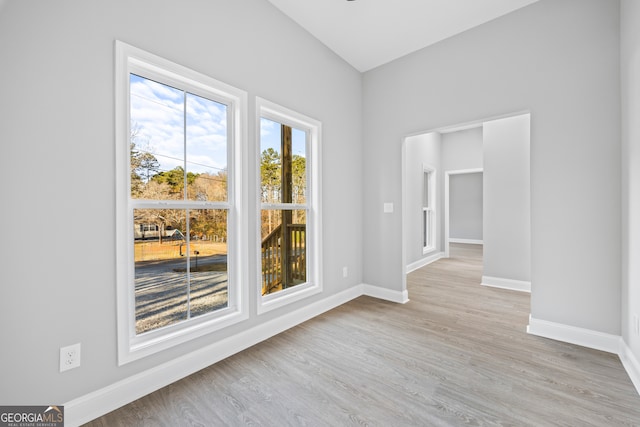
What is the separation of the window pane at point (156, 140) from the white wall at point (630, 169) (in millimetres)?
3227

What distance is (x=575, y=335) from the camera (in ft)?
7.71

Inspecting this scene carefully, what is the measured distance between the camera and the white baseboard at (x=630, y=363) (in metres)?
1.80

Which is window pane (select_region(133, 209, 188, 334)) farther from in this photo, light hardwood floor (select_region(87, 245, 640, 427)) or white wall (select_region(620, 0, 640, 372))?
white wall (select_region(620, 0, 640, 372))

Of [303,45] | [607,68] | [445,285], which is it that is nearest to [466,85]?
[607,68]

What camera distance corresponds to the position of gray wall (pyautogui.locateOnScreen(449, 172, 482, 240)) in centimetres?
912

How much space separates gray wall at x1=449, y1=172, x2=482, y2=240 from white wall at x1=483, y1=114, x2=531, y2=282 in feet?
17.8

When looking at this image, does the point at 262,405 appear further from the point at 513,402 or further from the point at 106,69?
the point at 106,69

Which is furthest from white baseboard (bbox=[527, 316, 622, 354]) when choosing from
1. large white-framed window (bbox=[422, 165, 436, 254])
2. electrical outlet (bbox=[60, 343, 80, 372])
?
large white-framed window (bbox=[422, 165, 436, 254])

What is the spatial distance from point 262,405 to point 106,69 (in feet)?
7.38

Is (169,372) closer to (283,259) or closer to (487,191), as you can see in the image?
(283,259)

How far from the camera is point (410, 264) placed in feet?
17.1

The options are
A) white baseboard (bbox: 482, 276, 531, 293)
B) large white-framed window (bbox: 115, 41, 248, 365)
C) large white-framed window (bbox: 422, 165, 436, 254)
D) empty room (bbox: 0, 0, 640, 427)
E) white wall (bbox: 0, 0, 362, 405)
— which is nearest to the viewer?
white wall (bbox: 0, 0, 362, 405)

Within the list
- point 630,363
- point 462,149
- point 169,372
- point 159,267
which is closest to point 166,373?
point 169,372

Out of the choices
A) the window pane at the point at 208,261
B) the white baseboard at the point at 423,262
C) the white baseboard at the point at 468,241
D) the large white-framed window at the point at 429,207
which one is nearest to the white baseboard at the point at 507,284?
the white baseboard at the point at 423,262
